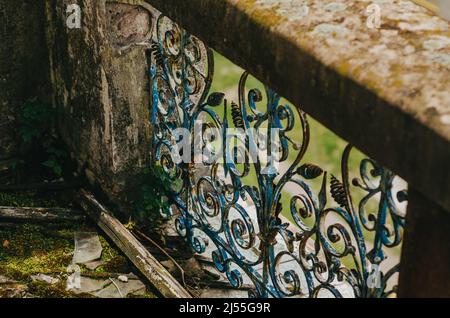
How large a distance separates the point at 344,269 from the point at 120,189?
162 centimetres

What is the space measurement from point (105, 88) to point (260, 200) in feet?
3.63

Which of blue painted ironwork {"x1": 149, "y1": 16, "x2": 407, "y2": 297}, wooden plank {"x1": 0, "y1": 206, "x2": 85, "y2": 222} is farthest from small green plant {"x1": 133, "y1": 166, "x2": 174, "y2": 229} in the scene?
wooden plank {"x1": 0, "y1": 206, "x2": 85, "y2": 222}

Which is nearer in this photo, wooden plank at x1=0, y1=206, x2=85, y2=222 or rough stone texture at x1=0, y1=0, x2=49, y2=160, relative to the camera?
wooden plank at x1=0, y1=206, x2=85, y2=222

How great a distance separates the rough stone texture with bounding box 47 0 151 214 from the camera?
437 cm

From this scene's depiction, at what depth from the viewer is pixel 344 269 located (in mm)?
3338

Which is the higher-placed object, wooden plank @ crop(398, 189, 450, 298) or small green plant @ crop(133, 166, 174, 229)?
wooden plank @ crop(398, 189, 450, 298)

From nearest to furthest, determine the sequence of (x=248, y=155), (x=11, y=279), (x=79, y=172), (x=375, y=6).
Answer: (x=375, y=6), (x=248, y=155), (x=11, y=279), (x=79, y=172)

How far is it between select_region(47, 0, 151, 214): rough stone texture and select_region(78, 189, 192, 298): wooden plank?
10 cm

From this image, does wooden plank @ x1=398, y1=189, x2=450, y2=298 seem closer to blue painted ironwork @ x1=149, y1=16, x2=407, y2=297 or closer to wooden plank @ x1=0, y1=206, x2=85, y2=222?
blue painted ironwork @ x1=149, y1=16, x2=407, y2=297

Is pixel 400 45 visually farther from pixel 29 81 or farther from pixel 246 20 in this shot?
pixel 29 81

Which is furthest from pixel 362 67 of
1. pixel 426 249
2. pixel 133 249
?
pixel 133 249

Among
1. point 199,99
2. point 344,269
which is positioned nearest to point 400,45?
point 344,269

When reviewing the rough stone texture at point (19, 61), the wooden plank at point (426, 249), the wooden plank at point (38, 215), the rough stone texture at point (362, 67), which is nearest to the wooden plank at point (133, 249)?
the wooden plank at point (38, 215)

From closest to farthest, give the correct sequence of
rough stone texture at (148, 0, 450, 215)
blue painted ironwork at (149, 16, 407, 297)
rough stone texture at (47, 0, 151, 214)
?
1. rough stone texture at (148, 0, 450, 215)
2. blue painted ironwork at (149, 16, 407, 297)
3. rough stone texture at (47, 0, 151, 214)
